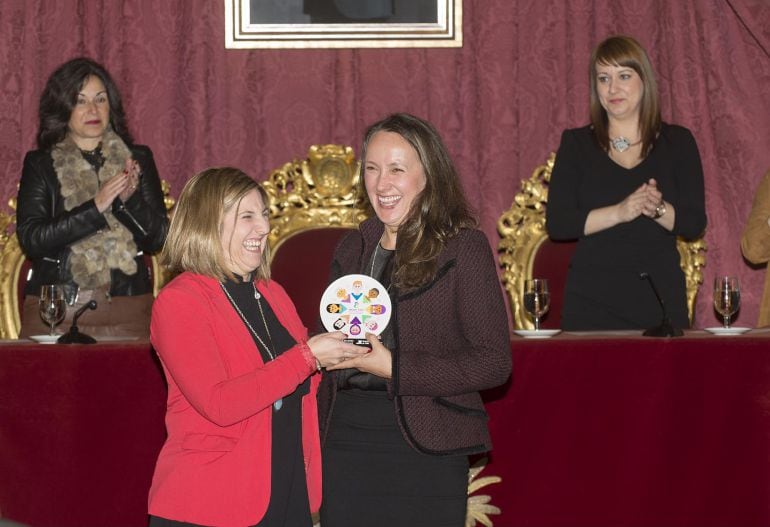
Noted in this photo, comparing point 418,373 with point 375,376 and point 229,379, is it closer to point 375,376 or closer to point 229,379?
point 375,376

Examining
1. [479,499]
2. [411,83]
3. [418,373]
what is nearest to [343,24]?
[411,83]

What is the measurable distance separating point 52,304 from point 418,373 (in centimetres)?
169

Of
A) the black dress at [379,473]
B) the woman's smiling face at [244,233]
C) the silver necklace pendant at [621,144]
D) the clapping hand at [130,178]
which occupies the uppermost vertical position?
the silver necklace pendant at [621,144]

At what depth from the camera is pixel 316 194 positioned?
187 inches

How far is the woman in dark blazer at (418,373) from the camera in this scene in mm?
2201

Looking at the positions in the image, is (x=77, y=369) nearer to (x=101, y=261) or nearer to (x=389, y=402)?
(x=101, y=261)

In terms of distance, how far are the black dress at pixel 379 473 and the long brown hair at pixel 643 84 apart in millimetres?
1982

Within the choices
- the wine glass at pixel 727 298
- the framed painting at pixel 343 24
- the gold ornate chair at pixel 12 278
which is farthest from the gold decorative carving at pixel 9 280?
the wine glass at pixel 727 298

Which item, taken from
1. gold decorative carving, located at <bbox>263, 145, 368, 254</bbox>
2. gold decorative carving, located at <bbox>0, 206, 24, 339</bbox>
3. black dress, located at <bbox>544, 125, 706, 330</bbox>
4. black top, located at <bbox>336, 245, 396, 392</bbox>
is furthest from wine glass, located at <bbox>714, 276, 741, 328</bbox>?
gold decorative carving, located at <bbox>0, 206, 24, 339</bbox>

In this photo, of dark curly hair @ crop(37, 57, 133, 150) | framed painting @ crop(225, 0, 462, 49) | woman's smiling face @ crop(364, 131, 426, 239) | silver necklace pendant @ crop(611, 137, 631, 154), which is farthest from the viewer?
framed painting @ crop(225, 0, 462, 49)

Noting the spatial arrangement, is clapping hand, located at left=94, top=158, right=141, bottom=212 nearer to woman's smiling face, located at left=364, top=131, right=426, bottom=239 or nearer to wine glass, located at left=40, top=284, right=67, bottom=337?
wine glass, located at left=40, top=284, right=67, bottom=337

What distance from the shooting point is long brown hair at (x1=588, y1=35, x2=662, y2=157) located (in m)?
3.84

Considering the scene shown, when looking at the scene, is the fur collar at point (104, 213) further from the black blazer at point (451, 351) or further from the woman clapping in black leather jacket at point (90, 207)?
the black blazer at point (451, 351)

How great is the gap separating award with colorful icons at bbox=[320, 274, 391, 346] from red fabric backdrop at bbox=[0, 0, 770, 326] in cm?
321
